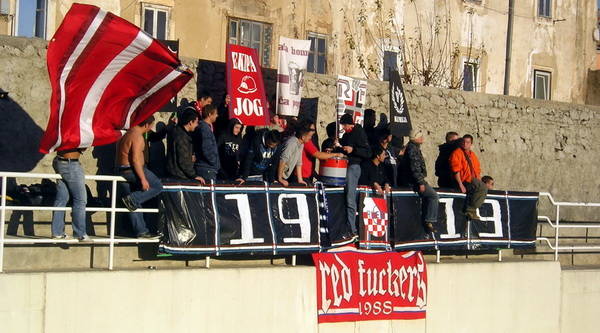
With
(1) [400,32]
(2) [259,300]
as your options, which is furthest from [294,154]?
(1) [400,32]

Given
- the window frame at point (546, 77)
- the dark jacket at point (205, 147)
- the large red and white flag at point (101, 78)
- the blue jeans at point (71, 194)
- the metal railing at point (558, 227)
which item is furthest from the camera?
the window frame at point (546, 77)

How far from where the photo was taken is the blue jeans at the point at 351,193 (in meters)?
14.8

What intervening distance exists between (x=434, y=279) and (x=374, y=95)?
346cm

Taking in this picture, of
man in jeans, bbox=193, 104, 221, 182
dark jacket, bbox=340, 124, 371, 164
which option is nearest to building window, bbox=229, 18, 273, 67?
dark jacket, bbox=340, 124, 371, 164

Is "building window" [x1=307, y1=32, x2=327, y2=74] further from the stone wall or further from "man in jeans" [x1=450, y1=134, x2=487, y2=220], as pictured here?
"man in jeans" [x1=450, y1=134, x2=487, y2=220]

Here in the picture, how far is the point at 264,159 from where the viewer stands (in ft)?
47.7

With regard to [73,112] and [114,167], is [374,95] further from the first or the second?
[73,112]

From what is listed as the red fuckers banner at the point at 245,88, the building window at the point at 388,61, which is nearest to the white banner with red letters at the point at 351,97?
the red fuckers banner at the point at 245,88

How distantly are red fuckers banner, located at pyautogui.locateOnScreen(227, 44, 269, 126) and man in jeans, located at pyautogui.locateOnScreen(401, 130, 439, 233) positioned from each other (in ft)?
7.08

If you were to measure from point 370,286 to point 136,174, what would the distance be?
404 centimetres

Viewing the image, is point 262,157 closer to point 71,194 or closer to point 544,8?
point 71,194

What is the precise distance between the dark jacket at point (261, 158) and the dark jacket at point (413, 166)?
218 cm

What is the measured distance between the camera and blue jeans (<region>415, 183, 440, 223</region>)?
1569cm

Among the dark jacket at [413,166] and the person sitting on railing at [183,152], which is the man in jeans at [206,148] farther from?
the dark jacket at [413,166]
